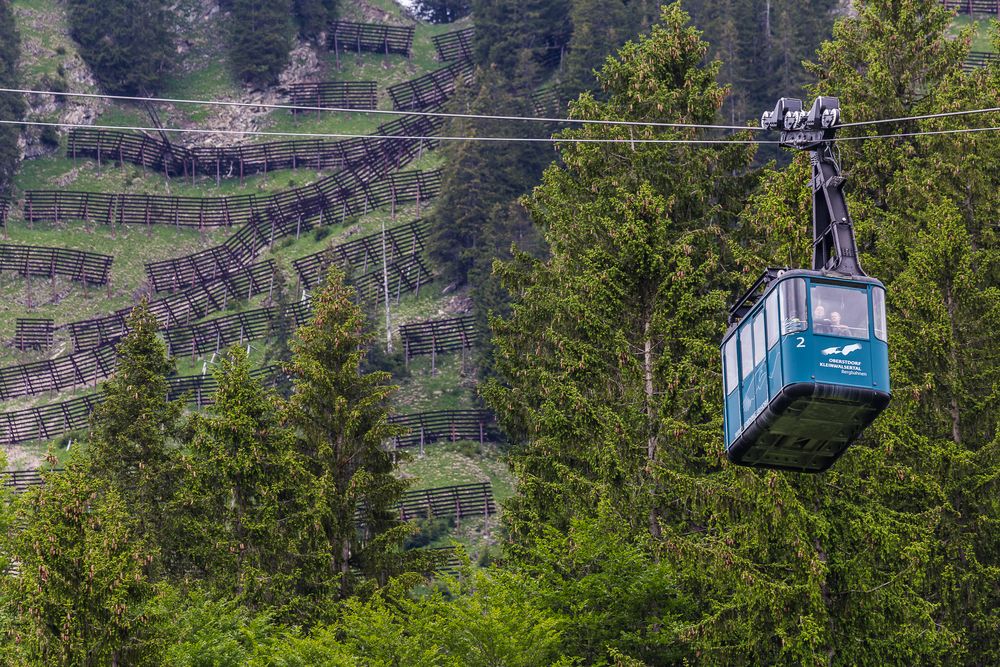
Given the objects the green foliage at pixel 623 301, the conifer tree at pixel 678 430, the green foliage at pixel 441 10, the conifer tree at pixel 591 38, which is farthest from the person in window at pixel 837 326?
the green foliage at pixel 441 10

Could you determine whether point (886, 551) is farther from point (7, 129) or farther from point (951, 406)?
point (7, 129)

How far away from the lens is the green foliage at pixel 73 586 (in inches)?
827

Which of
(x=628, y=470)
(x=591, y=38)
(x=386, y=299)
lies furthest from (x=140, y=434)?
(x=591, y=38)

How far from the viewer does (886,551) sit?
21.8 m

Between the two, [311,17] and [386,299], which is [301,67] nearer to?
[311,17]

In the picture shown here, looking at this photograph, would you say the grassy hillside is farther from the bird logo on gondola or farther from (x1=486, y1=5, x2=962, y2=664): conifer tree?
the bird logo on gondola

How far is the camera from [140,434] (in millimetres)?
31328

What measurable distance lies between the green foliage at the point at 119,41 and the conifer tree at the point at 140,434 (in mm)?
70247

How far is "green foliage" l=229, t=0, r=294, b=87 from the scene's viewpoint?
10031 cm

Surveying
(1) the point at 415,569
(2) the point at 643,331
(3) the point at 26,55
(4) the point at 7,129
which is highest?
(3) the point at 26,55

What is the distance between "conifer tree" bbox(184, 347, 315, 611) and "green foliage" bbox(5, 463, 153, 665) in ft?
16.6

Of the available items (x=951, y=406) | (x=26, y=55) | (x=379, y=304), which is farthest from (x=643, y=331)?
(x=26, y=55)

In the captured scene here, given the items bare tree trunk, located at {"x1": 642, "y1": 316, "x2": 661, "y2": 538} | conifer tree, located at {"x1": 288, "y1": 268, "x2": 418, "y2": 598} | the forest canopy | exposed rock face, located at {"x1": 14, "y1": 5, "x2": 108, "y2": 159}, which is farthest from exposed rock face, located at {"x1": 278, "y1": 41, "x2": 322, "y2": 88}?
bare tree trunk, located at {"x1": 642, "y1": 316, "x2": 661, "y2": 538}

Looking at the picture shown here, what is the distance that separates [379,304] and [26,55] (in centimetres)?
4329
